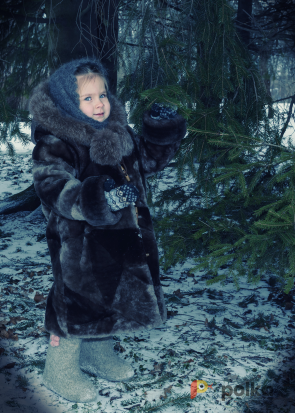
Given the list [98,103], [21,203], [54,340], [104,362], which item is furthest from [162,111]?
[21,203]

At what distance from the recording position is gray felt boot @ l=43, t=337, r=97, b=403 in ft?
9.05

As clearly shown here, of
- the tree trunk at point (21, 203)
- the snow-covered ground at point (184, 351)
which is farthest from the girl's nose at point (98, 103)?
the tree trunk at point (21, 203)

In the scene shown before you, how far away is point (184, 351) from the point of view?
3.40 meters

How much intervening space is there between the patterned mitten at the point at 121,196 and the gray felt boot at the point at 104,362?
128 cm

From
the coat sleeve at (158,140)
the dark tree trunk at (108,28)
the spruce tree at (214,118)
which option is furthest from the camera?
the dark tree trunk at (108,28)

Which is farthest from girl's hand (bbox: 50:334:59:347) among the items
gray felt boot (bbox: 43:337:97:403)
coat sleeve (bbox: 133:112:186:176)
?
coat sleeve (bbox: 133:112:186:176)

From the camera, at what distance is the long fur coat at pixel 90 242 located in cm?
248

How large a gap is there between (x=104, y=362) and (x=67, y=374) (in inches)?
13.9

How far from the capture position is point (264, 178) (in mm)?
3826

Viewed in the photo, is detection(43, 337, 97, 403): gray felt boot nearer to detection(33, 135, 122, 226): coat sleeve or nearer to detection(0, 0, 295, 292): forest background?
detection(33, 135, 122, 226): coat sleeve

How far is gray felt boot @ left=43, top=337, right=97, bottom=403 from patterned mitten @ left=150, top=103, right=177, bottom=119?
5.44 feet

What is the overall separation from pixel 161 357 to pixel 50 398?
0.95m

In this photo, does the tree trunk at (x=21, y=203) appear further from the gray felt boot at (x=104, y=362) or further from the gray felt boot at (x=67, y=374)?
the gray felt boot at (x=67, y=374)

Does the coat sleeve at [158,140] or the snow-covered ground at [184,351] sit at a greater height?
the coat sleeve at [158,140]
